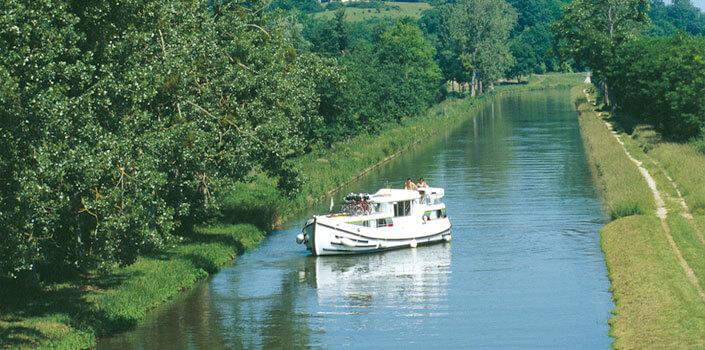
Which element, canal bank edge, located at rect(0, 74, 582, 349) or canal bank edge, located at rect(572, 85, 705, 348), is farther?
canal bank edge, located at rect(0, 74, 582, 349)

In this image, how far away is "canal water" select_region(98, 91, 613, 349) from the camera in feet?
135

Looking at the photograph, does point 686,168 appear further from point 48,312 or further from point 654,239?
point 48,312

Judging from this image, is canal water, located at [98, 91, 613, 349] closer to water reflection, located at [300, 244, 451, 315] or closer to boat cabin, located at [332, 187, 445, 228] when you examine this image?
water reflection, located at [300, 244, 451, 315]

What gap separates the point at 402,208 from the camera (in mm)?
59094

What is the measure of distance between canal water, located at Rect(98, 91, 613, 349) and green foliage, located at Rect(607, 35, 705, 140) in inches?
808

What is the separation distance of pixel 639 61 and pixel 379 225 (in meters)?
60.0

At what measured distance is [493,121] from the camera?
5704 inches

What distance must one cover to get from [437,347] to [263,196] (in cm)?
3042

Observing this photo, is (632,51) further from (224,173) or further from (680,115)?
(224,173)

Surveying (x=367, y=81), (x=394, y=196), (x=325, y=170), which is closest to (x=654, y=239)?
(x=394, y=196)

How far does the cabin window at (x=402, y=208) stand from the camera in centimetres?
5891

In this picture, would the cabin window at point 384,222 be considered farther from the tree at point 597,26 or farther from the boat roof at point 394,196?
the tree at point 597,26

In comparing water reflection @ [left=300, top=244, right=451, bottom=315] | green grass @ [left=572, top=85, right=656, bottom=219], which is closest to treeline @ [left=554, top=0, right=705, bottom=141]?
green grass @ [left=572, top=85, right=656, bottom=219]

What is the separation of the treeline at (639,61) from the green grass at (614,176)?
4585mm
